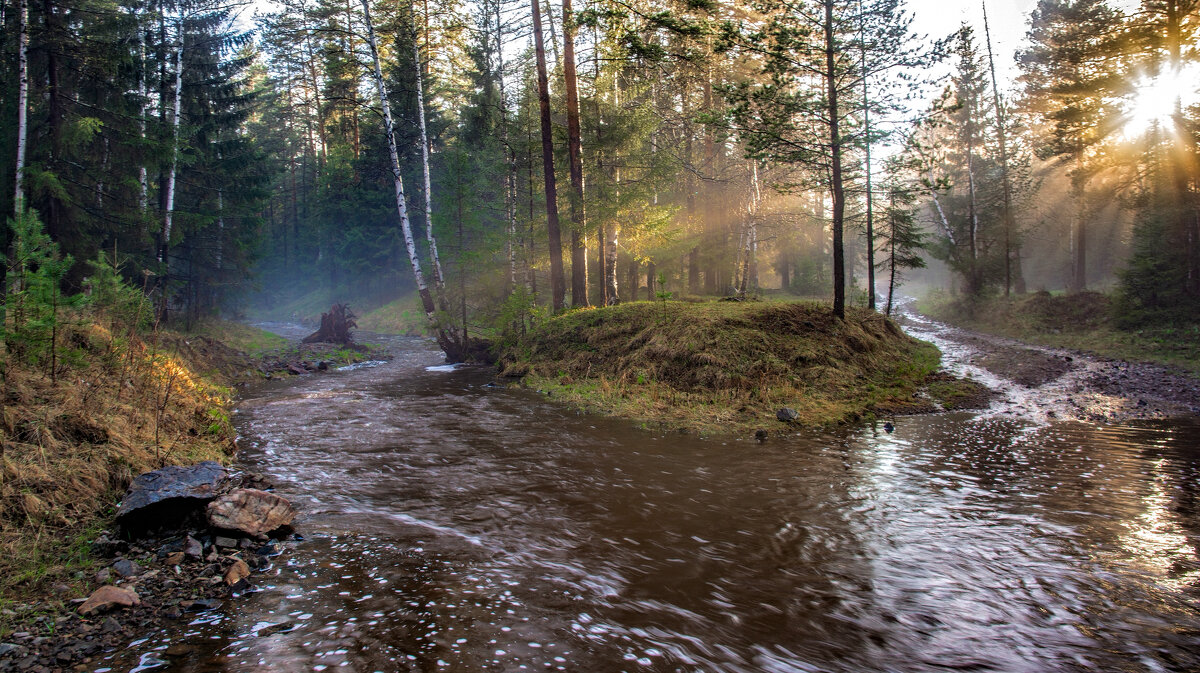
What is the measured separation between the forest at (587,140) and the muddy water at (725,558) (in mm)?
4872

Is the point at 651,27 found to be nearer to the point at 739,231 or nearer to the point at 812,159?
Answer: the point at 812,159

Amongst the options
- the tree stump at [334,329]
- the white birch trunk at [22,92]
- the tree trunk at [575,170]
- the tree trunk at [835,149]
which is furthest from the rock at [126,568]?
the tree stump at [334,329]

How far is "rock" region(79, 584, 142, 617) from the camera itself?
3738mm

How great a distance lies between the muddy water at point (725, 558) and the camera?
11.6ft

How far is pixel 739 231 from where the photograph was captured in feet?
91.1

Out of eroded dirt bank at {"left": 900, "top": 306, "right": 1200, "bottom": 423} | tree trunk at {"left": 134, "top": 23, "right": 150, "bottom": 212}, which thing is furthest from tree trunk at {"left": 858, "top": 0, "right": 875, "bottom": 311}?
tree trunk at {"left": 134, "top": 23, "right": 150, "bottom": 212}

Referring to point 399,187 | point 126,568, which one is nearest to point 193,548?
point 126,568

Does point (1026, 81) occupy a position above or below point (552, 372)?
above

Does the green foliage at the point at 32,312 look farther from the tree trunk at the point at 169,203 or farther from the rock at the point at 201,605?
the tree trunk at the point at 169,203

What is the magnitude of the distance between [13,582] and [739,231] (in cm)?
2753

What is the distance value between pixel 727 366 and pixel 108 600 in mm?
10171

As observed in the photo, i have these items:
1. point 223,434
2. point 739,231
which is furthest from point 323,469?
point 739,231

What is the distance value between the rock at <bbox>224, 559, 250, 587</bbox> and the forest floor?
1249cm

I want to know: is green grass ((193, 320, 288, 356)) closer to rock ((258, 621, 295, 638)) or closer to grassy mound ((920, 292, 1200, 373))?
rock ((258, 621, 295, 638))
